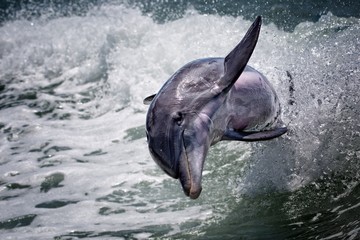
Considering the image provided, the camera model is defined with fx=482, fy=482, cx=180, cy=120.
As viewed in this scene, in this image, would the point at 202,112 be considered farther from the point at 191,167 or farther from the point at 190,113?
the point at 191,167

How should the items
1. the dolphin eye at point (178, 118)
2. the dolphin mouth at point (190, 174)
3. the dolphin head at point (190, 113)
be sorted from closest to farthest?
the dolphin mouth at point (190, 174)
the dolphin head at point (190, 113)
the dolphin eye at point (178, 118)

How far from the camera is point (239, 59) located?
3.16 meters

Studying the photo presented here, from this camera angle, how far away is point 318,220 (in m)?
4.06

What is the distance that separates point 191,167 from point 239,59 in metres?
0.88

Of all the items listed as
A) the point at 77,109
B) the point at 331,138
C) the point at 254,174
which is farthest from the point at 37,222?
the point at 77,109

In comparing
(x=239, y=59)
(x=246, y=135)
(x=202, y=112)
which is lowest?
(x=246, y=135)

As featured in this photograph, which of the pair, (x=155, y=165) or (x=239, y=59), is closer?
(x=239, y=59)

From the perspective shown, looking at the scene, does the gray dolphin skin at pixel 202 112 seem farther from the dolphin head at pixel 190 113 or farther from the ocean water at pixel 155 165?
the ocean water at pixel 155 165

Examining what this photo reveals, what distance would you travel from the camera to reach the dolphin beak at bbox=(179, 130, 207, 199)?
8.49ft

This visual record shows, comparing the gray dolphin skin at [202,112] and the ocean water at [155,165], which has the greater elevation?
the gray dolphin skin at [202,112]

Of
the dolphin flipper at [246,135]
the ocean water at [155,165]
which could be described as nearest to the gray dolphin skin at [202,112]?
the dolphin flipper at [246,135]

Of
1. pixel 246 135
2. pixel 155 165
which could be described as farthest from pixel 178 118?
pixel 155 165

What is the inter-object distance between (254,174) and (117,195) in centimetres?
165

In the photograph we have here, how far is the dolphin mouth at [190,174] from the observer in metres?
2.58
